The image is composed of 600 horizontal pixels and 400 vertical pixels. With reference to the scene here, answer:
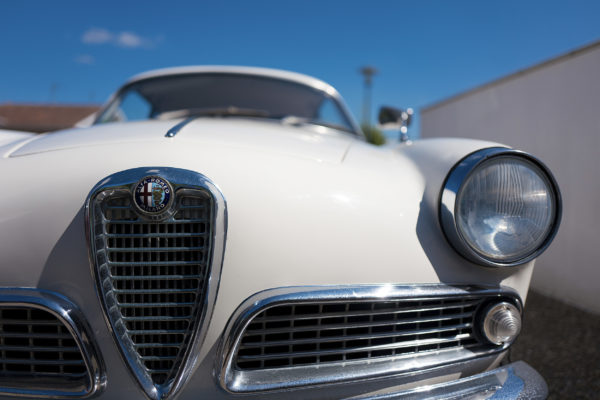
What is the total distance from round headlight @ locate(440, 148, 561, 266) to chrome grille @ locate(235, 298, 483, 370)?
7.4 inches

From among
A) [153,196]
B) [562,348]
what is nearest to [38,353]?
[153,196]

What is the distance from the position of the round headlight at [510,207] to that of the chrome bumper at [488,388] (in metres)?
0.33

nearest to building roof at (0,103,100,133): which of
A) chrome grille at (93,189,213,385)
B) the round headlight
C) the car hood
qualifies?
the car hood

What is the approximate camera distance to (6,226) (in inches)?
42.4

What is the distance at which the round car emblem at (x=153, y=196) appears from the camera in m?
1.03

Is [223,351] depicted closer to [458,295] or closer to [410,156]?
[458,295]

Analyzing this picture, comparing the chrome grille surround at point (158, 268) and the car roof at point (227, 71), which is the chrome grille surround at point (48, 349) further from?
the car roof at point (227, 71)

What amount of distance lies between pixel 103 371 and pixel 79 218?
0.39 m

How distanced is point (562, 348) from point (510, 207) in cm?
204

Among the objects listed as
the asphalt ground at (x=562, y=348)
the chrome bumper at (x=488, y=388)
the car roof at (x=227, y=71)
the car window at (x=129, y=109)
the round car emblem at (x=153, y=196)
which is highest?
the car roof at (x=227, y=71)

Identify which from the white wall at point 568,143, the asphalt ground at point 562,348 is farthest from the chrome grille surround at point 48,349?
the white wall at point 568,143

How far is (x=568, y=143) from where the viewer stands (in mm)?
3596

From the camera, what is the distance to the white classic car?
105 centimetres

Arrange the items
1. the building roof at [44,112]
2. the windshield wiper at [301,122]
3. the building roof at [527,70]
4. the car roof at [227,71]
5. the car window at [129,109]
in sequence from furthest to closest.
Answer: the building roof at [44,112], the building roof at [527,70], the car roof at [227,71], the car window at [129,109], the windshield wiper at [301,122]
